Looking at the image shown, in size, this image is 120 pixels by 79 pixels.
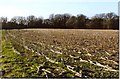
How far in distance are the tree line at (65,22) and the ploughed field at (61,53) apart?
71 mm

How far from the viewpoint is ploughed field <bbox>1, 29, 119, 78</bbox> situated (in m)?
5.79

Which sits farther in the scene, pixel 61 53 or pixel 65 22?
pixel 61 53

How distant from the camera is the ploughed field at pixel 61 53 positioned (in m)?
5.79

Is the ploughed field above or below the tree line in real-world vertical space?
below

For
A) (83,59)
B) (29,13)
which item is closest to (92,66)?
(83,59)

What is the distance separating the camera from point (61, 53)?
600cm

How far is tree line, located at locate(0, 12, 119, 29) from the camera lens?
5750 mm

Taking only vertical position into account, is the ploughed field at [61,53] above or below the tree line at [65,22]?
below

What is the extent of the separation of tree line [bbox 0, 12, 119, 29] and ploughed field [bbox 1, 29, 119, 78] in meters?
0.07

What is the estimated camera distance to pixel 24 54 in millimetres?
6039

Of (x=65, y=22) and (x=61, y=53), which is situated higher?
(x=65, y=22)

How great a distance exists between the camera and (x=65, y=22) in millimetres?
5891

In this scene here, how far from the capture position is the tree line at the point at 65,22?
5.75 metres

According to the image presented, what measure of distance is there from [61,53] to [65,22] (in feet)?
1.49
